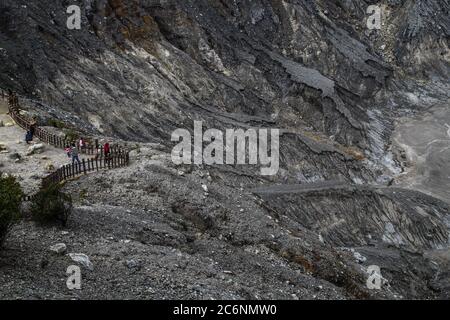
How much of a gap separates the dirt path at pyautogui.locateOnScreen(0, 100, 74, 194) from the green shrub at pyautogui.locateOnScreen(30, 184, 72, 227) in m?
2.88

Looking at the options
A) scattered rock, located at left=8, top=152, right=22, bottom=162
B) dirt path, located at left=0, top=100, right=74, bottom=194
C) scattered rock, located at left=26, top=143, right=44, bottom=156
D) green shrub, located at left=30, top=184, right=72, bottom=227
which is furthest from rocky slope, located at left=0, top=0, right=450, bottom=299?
scattered rock, located at left=26, top=143, right=44, bottom=156

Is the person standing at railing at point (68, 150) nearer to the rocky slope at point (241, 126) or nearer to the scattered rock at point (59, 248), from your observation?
the rocky slope at point (241, 126)

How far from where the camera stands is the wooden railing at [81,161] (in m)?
24.5

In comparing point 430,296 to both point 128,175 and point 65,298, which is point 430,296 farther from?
point 65,298

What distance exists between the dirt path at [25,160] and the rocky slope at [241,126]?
5.75 feet

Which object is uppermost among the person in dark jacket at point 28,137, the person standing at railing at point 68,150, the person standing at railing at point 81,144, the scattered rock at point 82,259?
the person in dark jacket at point 28,137

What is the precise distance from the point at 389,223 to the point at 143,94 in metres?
21.1

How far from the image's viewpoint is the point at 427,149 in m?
56.5

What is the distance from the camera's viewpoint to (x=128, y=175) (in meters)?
26.0

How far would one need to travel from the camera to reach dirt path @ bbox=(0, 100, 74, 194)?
24.4m

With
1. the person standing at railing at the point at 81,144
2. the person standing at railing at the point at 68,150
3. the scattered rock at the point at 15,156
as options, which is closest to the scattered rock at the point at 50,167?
the person standing at railing at the point at 68,150

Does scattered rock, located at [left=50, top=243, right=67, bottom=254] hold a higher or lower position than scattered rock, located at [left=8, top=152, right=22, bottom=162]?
lower

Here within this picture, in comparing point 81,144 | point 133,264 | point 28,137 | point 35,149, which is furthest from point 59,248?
point 28,137

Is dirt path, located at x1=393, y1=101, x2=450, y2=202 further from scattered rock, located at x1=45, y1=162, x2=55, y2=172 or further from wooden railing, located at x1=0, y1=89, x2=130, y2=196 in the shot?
scattered rock, located at x1=45, y1=162, x2=55, y2=172
